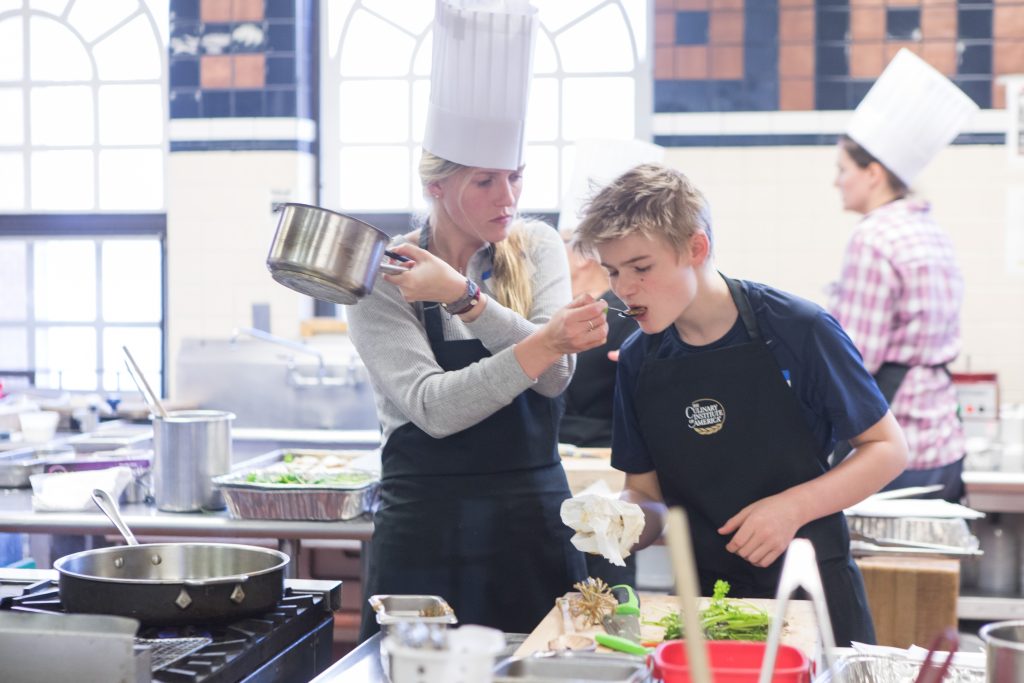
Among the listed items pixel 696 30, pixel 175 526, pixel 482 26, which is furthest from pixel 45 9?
pixel 482 26

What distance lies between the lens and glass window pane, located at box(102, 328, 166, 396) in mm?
6121

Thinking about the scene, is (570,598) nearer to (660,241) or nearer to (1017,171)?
(660,241)

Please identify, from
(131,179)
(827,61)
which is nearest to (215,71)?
(131,179)

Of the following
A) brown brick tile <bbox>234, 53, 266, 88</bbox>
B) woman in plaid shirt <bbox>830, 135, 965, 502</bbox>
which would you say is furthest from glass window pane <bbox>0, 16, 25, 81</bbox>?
woman in plaid shirt <bbox>830, 135, 965, 502</bbox>

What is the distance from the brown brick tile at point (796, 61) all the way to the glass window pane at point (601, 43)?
0.79 m

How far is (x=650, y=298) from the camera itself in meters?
1.94

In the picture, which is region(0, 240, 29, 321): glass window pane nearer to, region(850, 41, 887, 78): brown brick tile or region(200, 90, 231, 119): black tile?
region(200, 90, 231, 119): black tile

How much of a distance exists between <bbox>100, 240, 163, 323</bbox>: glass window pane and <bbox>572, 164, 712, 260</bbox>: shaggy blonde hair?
4.54 meters

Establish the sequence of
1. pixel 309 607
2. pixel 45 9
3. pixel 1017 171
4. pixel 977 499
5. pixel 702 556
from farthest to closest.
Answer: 1. pixel 45 9
2. pixel 1017 171
3. pixel 977 499
4. pixel 702 556
5. pixel 309 607

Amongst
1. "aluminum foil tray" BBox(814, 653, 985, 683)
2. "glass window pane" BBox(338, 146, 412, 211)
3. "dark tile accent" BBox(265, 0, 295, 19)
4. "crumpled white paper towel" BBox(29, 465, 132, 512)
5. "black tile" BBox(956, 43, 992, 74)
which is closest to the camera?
"aluminum foil tray" BBox(814, 653, 985, 683)

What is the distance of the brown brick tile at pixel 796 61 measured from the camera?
5.43 m

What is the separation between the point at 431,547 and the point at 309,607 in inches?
15.3

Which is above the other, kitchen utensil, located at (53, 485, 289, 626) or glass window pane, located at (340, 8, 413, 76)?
glass window pane, located at (340, 8, 413, 76)

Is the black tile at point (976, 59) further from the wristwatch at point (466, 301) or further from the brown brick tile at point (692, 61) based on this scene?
the wristwatch at point (466, 301)
